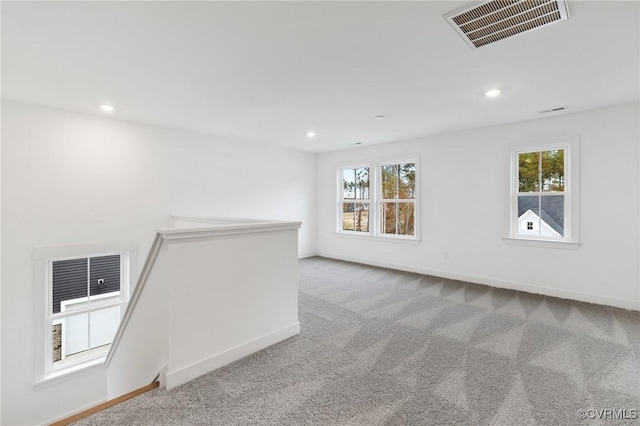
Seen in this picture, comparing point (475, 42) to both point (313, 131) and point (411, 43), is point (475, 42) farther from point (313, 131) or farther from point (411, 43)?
point (313, 131)

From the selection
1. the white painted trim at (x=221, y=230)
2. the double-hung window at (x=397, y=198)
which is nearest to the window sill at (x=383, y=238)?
the double-hung window at (x=397, y=198)

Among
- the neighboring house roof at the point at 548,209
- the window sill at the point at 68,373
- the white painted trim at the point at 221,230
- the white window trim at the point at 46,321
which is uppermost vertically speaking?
the neighboring house roof at the point at 548,209

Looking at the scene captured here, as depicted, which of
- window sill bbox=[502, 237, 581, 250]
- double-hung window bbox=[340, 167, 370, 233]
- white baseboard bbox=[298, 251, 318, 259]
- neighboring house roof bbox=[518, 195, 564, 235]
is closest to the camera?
window sill bbox=[502, 237, 581, 250]

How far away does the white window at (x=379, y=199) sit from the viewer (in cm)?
546

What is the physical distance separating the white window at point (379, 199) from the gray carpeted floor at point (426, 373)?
2.29 meters

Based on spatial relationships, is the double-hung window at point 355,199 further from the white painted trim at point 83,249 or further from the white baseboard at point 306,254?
the white painted trim at point 83,249

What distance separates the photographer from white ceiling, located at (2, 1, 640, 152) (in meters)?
1.86

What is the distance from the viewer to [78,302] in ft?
12.6

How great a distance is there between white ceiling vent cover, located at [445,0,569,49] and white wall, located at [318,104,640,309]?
258 cm

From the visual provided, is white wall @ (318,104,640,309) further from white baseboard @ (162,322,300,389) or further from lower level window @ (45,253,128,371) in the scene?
lower level window @ (45,253,128,371)

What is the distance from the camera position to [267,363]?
7.30ft

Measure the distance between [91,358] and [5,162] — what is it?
2.57 m

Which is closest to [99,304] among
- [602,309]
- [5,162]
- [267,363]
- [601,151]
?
[5,162]

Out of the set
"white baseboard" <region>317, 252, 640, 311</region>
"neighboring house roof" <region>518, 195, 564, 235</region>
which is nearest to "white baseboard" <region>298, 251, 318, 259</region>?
"white baseboard" <region>317, 252, 640, 311</region>
